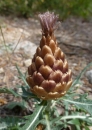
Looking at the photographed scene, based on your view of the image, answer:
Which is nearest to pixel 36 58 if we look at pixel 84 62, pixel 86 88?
pixel 86 88

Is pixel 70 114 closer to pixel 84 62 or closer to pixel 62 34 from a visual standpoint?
pixel 84 62

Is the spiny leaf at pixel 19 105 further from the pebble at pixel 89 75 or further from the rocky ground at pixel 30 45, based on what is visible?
the pebble at pixel 89 75

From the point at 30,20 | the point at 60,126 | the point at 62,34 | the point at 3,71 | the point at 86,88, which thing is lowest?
the point at 60,126

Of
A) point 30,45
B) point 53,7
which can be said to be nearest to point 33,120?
point 30,45

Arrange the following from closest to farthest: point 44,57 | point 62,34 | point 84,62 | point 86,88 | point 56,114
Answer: point 44,57
point 56,114
point 86,88
point 84,62
point 62,34

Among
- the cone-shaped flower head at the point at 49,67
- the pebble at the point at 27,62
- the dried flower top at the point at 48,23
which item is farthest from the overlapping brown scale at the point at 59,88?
the pebble at the point at 27,62

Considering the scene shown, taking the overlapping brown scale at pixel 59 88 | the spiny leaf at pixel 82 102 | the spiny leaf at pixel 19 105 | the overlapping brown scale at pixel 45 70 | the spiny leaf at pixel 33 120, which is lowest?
the spiny leaf at pixel 33 120
